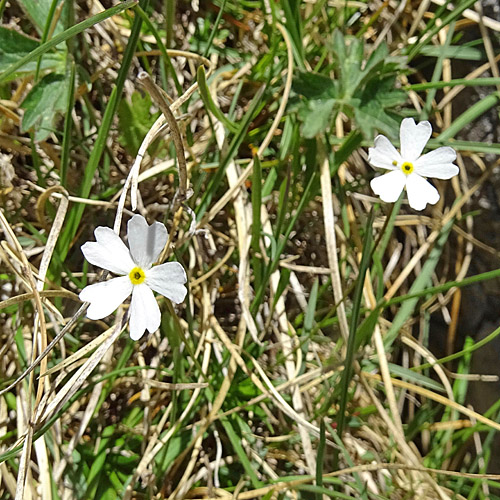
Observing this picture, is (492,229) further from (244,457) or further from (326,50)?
(244,457)

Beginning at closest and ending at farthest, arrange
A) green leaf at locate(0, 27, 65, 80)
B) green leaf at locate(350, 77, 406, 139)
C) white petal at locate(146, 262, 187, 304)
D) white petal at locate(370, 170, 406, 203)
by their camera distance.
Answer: white petal at locate(146, 262, 187, 304) → white petal at locate(370, 170, 406, 203) → green leaf at locate(0, 27, 65, 80) → green leaf at locate(350, 77, 406, 139)

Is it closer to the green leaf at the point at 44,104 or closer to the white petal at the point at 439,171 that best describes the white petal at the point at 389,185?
the white petal at the point at 439,171

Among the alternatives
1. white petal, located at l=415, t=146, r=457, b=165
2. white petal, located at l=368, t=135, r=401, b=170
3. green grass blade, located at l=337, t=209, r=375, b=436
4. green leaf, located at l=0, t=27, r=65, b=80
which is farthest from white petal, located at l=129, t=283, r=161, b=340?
green leaf, located at l=0, t=27, r=65, b=80

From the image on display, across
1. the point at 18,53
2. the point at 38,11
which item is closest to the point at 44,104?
Answer: the point at 18,53

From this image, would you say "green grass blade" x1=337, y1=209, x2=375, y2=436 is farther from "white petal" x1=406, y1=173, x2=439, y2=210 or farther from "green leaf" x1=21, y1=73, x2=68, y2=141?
"green leaf" x1=21, y1=73, x2=68, y2=141

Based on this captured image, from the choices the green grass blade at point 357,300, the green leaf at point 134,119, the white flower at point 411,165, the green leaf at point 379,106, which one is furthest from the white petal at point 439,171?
the green leaf at point 134,119
